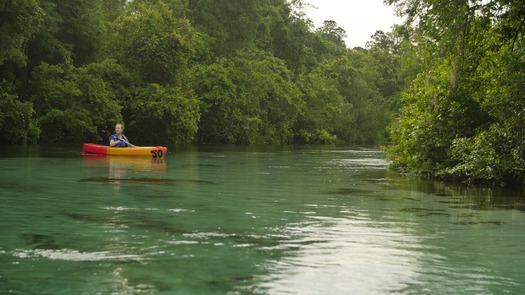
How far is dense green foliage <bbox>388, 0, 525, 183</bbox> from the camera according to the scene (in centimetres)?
1264

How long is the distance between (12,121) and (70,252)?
25193mm

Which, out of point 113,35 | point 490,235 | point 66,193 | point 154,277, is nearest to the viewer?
point 154,277

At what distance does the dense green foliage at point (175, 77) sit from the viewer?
34.4 m

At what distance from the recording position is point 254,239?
7289 millimetres

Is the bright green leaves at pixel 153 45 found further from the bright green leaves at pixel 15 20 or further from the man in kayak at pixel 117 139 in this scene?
the man in kayak at pixel 117 139

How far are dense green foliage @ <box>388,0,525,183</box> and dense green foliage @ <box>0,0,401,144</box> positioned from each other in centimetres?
1553

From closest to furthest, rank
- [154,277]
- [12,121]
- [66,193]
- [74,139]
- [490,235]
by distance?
1. [154,277]
2. [490,235]
3. [66,193]
4. [12,121]
5. [74,139]

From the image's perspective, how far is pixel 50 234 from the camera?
7285 mm

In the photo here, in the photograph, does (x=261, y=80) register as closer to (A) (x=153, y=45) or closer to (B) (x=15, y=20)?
(A) (x=153, y=45)

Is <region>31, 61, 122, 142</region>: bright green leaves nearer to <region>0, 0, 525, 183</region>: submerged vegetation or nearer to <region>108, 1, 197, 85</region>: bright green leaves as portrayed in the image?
<region>0, 0, 525, 183</region>: submerged vegetation

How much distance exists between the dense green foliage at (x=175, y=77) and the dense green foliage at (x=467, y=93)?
51.0ft

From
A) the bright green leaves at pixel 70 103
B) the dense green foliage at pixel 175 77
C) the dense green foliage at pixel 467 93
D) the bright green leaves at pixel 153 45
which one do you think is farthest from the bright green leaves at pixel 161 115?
the dense green foliage at pixel 467 93

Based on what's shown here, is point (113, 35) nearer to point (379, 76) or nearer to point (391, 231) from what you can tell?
point (391, 231)

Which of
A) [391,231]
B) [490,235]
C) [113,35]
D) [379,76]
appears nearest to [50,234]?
[391,231]
